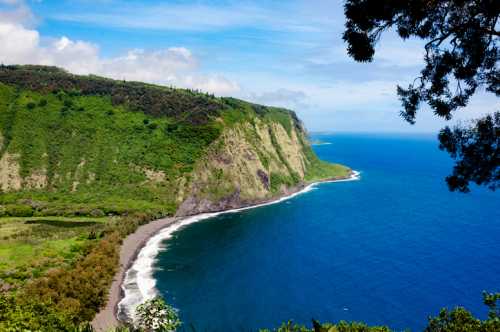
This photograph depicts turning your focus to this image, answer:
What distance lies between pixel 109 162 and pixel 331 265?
328ft

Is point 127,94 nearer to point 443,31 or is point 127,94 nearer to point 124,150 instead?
point 124,150

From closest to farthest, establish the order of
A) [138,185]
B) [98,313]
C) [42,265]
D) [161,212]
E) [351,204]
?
[98,313]
[42,265]
[161,212]
[138,185]
[351,204]

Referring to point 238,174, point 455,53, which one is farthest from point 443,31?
point 238,174

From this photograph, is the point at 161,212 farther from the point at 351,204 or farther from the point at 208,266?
the point at 351,204

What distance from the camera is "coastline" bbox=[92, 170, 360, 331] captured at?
2522 inches

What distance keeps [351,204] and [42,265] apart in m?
112

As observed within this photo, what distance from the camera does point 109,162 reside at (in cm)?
14988

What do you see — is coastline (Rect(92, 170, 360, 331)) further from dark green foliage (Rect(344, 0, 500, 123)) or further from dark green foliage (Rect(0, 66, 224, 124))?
dark green foliage (Rect(0, 66, 224, 124))

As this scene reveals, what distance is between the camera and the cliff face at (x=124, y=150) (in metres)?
137

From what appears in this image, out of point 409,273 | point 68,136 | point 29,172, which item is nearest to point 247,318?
point 409,273

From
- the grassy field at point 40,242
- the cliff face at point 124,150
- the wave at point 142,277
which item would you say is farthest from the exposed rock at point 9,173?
the wave at point 142,277

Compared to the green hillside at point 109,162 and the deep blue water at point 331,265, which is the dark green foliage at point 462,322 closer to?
the deep blue water at point 331,265

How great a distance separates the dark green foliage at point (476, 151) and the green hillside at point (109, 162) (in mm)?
74054

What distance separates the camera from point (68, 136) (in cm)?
15725
